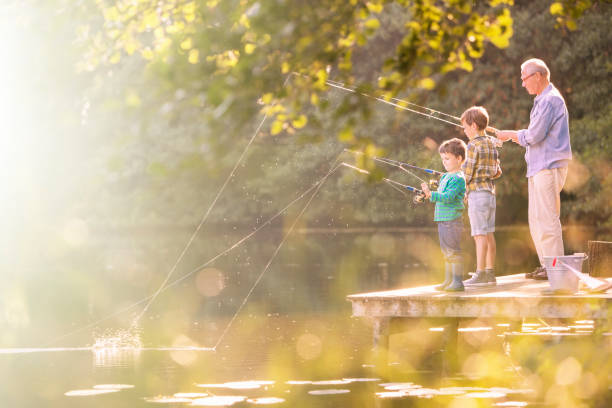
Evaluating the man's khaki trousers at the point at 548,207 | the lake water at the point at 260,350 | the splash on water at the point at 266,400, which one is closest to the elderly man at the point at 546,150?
the man's khaki trousers at the point at 548,207

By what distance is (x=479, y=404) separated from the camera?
7.54 m

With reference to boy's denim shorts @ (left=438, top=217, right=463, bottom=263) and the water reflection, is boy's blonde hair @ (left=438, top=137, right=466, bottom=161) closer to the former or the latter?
boy's denim shorts @ (left=438, top=217, right=463, bottom=263)

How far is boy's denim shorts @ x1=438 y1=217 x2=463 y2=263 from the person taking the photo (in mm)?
9961

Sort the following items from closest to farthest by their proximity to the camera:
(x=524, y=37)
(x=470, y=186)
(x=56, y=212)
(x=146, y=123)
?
1. (x=146, y=123)
2. (x=470, y=186)
3. (x=524, y=37)
4. (x=56, y=212)

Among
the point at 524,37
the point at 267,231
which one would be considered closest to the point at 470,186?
the point at 524,37

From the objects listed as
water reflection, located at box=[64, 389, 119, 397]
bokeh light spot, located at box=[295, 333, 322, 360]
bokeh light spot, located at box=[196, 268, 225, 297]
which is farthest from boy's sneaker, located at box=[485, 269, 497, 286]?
bokeh light spot, located at box=[196, 268, 225, 297]

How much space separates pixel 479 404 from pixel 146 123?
3095 millimetres

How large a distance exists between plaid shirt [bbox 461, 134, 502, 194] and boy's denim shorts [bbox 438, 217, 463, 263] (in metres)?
0.44

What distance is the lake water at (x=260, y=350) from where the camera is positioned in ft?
26.8

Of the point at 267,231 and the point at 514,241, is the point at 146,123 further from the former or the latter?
the point at 267,231

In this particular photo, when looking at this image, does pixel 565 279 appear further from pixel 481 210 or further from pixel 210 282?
pixel 210 282

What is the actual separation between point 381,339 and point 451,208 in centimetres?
125

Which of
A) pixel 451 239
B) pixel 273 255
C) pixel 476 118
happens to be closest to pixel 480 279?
pixel 451 239

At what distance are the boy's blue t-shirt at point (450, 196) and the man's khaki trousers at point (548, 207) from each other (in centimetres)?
61
